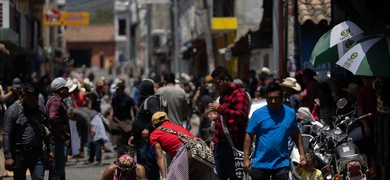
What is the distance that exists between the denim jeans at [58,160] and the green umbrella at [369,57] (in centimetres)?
381

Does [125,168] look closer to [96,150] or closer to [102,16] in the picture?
[96,150]

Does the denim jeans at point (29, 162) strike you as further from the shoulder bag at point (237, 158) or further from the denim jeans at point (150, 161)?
the shoulder bag at point (237, 158)

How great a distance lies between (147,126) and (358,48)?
3.10 m

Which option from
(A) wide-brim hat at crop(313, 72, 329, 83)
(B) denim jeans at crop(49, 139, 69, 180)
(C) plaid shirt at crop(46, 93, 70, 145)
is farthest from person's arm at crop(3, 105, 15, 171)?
(A) wide-brim hat at crop(313, 72, 329, 83)

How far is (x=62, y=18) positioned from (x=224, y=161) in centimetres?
3954

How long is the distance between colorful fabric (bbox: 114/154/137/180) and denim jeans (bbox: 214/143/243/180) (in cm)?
130

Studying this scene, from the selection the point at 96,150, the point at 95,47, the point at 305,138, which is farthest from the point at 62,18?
the point at 95,47

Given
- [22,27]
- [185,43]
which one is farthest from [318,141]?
[185,43]

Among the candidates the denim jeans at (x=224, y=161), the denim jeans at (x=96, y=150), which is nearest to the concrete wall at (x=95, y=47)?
the denim jeans at (x=96, y=150)

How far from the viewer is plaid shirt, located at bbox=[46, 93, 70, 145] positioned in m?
13.1

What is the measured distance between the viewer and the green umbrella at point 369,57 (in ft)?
40.0

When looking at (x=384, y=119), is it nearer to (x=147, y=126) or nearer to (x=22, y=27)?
(x=147, y=126)

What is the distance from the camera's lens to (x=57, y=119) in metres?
13.1

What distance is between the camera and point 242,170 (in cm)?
1212
